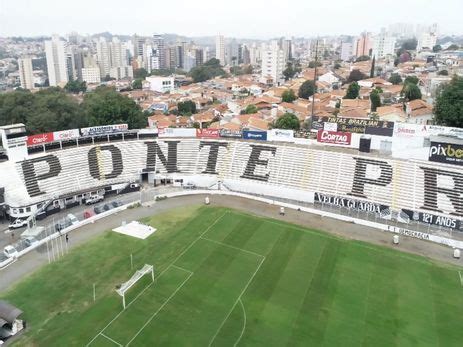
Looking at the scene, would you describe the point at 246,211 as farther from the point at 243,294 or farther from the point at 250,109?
the point at 250,109

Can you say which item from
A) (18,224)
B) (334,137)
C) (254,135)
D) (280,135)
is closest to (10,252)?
(18,224)

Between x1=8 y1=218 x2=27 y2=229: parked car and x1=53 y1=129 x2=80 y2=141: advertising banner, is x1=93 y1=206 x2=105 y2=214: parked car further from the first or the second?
x1=53 y1=129 x2=80 y2=141: advertising banner

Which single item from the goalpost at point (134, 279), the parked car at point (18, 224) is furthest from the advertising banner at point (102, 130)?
the goalpost at point (134, 279)

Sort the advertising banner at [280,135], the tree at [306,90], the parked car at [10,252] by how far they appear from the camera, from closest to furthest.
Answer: the parked car at [10,252], the advertising banner at [280,135], the tree at [306,90]

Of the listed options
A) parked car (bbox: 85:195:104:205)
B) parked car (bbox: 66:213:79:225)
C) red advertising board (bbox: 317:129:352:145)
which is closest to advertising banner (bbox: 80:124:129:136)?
parked car (bbox: 85:195:104:205)

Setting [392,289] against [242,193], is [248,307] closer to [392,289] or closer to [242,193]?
[392,289]

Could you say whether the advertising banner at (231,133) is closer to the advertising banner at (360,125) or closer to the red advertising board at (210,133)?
the red advertising board at (210,133)

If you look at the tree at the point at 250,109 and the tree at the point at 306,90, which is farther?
the tree at the point at 306,90
